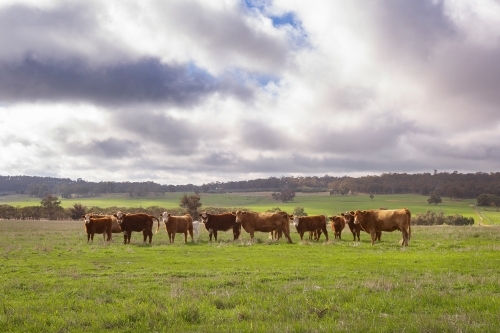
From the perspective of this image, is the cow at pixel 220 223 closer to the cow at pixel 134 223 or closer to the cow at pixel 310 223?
the cow at pixel 134 223

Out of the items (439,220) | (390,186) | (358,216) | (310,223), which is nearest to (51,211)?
(310,223)

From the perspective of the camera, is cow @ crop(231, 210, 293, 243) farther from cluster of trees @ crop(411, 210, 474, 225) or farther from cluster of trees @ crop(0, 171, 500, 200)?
cluster of trees @ crop(0, 171, 500, 200)

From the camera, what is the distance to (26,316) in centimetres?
866

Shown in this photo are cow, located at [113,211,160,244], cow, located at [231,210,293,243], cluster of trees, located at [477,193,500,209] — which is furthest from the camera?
cluster of trees, located at [477,193,500,209]

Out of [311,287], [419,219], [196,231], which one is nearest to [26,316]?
[311,287]

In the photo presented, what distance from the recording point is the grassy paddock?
7.97 metres

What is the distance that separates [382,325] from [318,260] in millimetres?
10866

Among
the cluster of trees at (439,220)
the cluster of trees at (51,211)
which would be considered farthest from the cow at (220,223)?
the cluster of trees at (439,220)

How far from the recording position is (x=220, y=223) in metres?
33.4

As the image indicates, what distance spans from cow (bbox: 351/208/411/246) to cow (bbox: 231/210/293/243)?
5.26 meters

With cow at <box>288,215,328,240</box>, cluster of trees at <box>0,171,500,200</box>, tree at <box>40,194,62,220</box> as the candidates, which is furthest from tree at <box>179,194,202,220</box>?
cluster of trees at <box>0,171,500,200</box>

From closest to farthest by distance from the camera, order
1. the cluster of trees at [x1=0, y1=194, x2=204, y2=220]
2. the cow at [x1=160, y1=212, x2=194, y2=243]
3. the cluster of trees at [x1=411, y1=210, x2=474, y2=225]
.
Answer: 1. the cow at [x1=160, y1=212, x2=194, y2=243]
2. the cluster of trees at [x1=411, y1=210, x2=474, y2=225]
3. the cluster of trees at [x1=0, y1=194, x2=204, y2=220]

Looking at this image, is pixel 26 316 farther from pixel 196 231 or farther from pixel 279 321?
pixel 196 231

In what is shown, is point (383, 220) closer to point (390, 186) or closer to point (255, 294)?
point (255, 294)
